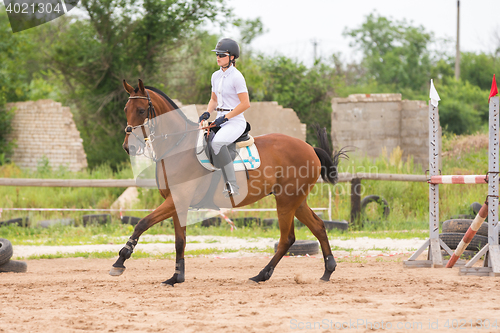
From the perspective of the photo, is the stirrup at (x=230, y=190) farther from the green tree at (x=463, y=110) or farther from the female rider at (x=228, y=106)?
the green tree at (x=463, y=110)

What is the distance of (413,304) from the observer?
4.06 metres

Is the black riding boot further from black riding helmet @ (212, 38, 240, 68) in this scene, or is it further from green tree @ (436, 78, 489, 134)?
green tree @ (436, 78, 489, 134)

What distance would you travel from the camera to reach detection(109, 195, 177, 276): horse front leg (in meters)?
5.11

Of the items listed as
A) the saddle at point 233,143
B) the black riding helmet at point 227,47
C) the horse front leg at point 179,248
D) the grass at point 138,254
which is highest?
the black riding helmet at point 227,47

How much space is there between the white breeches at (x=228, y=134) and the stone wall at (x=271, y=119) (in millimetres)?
12492

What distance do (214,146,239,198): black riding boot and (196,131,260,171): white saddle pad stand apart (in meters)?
0.09

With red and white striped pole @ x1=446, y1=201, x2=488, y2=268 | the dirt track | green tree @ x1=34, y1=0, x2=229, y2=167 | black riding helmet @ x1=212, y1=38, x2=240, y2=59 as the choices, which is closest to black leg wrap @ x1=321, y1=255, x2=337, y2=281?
the dirt track

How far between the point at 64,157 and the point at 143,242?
10.3 m

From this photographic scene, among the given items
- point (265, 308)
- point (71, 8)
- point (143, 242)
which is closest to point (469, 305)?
point (265, 308)

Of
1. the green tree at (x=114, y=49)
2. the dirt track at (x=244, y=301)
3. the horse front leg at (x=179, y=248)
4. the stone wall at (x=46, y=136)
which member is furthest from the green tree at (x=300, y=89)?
the horse front leg at (x=179, y=248)

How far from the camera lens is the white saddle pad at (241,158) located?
18.2 feet

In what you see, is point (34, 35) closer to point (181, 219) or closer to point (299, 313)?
point (181, 219)

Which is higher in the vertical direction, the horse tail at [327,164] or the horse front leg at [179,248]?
the horse tail at [327,164]

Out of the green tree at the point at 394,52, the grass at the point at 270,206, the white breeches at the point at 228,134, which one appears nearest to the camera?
the white breeches at the point at 228,134
